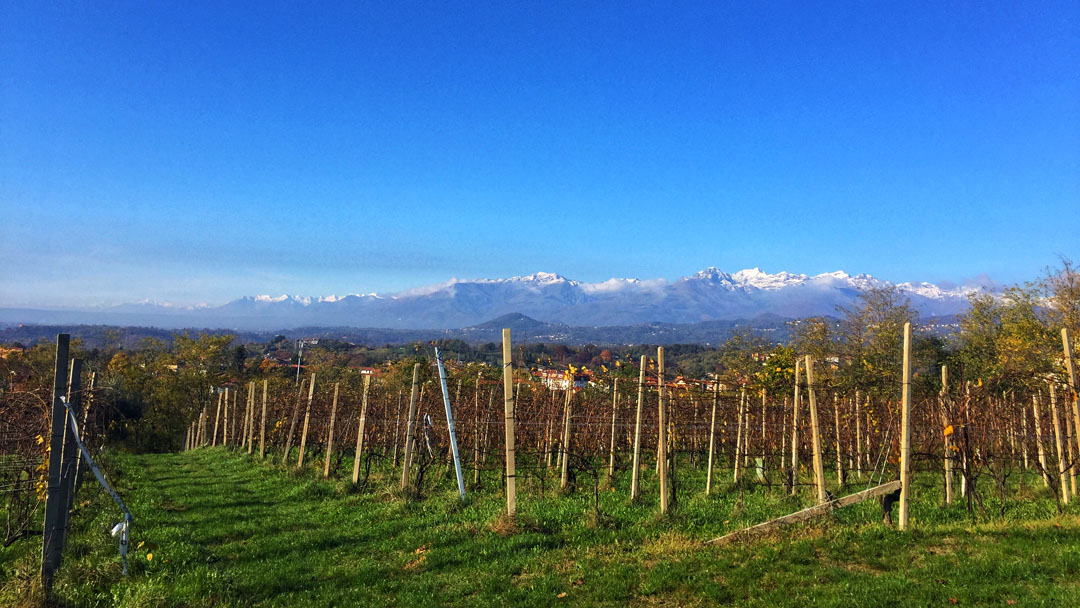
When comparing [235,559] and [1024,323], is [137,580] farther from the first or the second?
[1024,323]

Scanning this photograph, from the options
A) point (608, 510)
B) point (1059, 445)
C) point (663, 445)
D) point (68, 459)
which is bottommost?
point (608, 510)

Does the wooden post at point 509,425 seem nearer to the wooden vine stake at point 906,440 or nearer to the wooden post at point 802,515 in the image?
the wooden post at point 802,515

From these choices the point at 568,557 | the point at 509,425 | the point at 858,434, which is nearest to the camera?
the point at 568,557

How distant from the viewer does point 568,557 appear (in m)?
7.49

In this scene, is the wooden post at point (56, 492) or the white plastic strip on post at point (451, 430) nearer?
the wooden post at point (56, 492)

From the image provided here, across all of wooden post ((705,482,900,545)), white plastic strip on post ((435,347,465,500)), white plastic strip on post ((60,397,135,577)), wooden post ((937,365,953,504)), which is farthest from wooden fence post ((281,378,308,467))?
wooden post ((937,365,953,504))

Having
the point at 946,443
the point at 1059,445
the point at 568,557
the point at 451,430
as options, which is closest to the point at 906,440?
the point at 946,443

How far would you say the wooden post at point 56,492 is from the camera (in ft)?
20.2

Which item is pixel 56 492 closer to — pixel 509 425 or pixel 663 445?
pixel 509 425

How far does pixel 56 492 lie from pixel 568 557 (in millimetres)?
5519

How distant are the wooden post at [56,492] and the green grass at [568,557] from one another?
0.76 ft

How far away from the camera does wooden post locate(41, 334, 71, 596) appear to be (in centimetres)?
→ 617

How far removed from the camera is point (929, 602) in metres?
5.65

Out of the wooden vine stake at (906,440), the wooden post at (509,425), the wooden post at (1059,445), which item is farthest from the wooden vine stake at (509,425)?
the wooden post at (1059,445)
